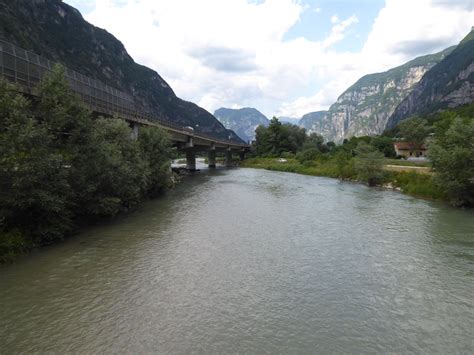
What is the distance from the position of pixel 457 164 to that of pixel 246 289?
32614 mm

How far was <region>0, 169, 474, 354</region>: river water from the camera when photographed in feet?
41.1

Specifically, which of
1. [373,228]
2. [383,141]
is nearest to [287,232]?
[373,228]

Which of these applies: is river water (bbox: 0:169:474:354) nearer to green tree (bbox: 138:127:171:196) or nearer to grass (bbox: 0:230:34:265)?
grass (bbox: 0:230:34:265)

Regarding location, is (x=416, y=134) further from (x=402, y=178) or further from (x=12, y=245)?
(x=12, y=245)

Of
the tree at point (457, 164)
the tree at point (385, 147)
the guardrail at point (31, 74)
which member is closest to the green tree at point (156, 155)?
the guardrail at point (31, 74)

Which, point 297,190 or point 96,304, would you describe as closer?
point 96,304

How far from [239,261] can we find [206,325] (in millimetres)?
7391

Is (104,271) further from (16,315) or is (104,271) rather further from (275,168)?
(275,168)

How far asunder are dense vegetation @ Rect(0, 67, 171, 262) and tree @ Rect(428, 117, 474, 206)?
108ft

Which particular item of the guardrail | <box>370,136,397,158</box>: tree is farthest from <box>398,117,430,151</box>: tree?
the guardrail

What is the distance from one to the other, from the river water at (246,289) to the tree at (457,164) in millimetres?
8563

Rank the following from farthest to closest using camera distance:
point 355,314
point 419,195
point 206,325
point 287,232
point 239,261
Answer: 1. point 419,195
2. point 287,232
3. point 239,261
4. point 355,314
5. point 206,325

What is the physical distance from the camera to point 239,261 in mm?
20703

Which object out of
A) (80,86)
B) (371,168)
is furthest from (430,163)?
(80,86)
